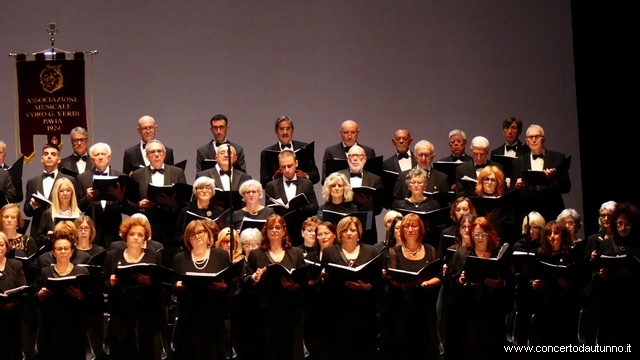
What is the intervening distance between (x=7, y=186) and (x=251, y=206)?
1838 mm

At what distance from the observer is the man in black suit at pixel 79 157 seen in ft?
23.6

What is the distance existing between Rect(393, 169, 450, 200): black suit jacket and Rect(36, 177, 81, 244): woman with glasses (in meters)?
2.26

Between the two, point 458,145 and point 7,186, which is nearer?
point 7,186

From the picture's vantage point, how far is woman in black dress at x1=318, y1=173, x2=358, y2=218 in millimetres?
6566

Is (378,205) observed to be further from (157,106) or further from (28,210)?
(157,106)

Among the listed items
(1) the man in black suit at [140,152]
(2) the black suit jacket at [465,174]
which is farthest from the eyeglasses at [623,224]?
(1) the man in black suit at [140,152]

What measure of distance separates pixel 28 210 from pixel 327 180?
214cm

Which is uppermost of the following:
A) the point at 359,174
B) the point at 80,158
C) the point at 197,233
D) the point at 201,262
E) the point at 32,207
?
the point at 80,158

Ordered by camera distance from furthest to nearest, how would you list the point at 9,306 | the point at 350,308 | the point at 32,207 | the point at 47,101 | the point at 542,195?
the point at 47,101
the point at 542,195
the point at 32,207
the point at 350,308
the point at 9,306

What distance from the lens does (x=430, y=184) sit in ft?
23.0

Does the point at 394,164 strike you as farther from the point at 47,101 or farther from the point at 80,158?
the point at 47,101

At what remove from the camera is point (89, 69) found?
913cm

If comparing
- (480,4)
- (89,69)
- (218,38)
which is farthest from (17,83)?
(480,4)

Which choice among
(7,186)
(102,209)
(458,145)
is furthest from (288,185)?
(7,186)
